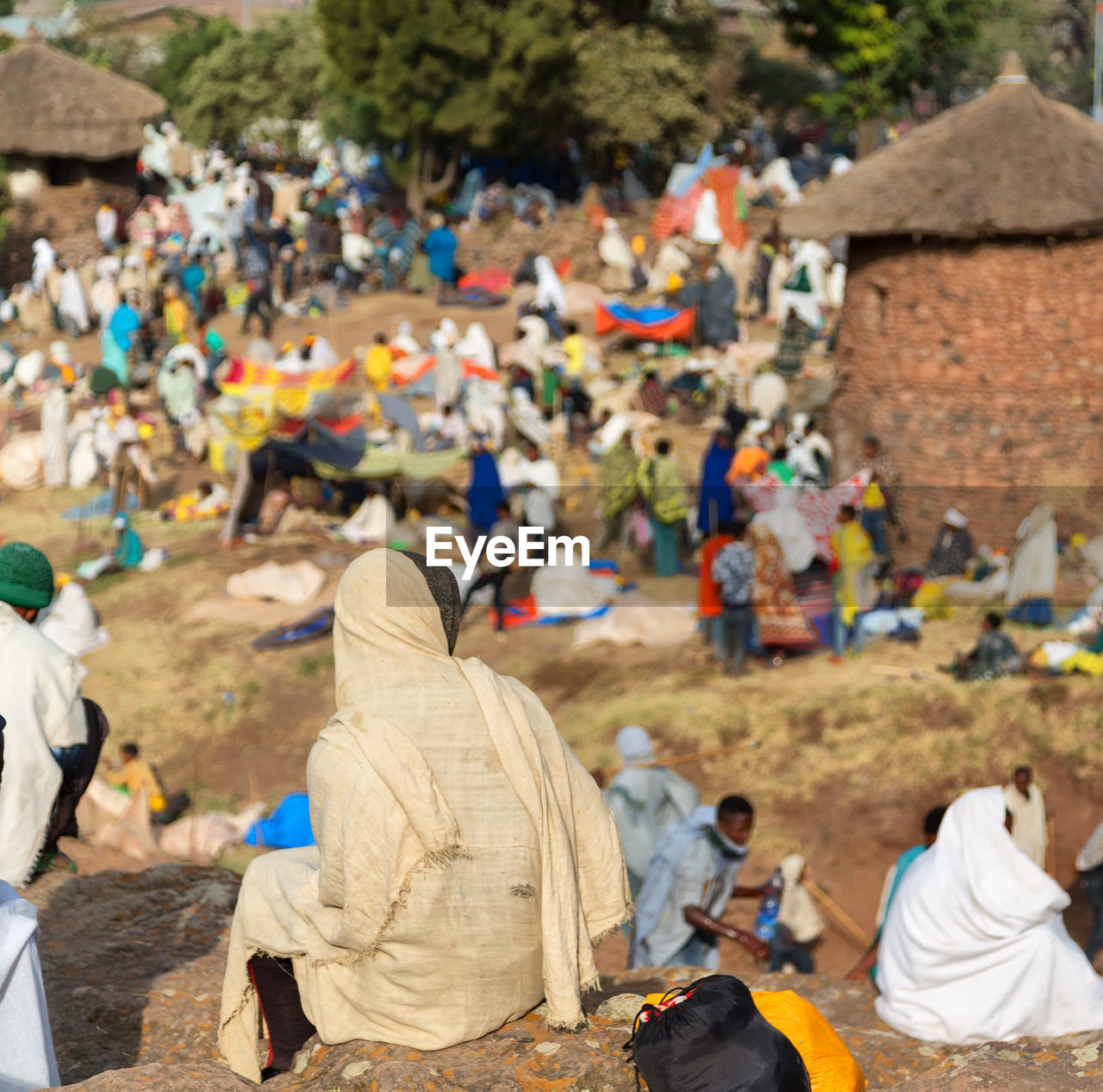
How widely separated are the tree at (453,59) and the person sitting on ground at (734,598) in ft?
47.6

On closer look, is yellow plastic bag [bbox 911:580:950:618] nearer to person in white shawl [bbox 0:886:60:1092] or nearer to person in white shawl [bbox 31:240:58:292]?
person in white shawl [bbox 0:886:60:1092]

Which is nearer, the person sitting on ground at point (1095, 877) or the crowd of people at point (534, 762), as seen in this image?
the crowd of people at point (534, 762)

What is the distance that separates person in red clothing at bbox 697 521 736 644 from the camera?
10.2m

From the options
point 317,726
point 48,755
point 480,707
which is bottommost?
point 317,726

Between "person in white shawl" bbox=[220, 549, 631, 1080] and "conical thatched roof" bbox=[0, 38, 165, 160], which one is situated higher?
"conical thatched roof" bbox=[0, 38, 165, 160]

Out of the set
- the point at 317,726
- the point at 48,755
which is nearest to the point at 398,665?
the point at 48,755

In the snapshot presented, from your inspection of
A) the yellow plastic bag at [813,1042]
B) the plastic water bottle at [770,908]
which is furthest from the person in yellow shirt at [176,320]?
the yellow plastic bag at [813,1042]

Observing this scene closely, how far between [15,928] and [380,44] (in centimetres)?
2183

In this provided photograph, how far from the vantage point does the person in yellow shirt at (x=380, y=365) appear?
1720 cm

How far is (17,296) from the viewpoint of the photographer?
2186cm

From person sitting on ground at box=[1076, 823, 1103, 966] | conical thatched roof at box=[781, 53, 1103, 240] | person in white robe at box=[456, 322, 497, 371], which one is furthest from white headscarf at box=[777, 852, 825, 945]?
person in white robe at box=[456, 322, 497, 371]

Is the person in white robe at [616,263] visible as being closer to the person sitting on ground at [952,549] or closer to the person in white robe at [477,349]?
the person in white robe at [477,349]

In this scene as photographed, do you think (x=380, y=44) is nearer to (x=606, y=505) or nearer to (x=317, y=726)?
(x=606, y=505)

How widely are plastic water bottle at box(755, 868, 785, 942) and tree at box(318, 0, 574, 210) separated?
18.9 meters
